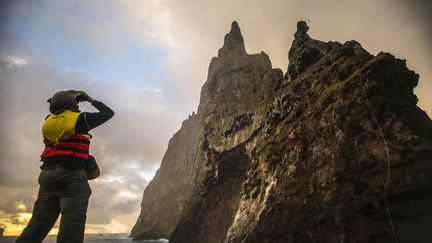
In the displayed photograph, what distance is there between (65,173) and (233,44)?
79891 mm

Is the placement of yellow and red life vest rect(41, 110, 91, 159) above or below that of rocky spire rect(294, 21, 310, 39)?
below

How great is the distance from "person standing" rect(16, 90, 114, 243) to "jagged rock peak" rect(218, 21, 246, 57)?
2923 inches

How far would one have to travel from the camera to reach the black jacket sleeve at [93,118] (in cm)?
409

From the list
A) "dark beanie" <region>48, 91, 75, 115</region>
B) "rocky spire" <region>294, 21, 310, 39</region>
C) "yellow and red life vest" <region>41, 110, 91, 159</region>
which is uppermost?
"rocky spire" <region>294, 21, 310, 39</region>

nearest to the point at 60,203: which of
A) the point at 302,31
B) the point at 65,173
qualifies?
the point at 65,173

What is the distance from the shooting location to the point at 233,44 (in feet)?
265

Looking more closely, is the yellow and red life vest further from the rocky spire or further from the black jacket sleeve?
the rocky spire

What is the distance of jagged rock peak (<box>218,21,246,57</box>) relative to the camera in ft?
255

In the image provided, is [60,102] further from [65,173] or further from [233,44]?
[233,44]

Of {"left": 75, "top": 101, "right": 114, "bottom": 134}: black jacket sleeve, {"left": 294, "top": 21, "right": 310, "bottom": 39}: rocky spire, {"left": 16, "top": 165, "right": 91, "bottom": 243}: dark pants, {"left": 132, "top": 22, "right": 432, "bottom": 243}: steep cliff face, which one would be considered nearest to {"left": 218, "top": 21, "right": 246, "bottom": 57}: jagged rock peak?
{"left": 294, "top": 21, "right": 310, "bottom": 39}: rocky spire

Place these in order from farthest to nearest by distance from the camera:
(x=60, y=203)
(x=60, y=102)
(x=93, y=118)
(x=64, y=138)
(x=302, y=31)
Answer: (x=302, y=31) → (x=60, y=102) → (x=93, y=118) → (x=64, y=138) → (x=60, y=203)

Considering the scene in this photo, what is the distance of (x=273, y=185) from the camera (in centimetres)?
2678

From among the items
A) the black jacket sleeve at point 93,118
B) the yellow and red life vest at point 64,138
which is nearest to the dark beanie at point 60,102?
the yellow and red life vest at point 64,138

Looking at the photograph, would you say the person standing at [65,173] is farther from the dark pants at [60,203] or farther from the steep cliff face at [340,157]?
the steep cliff face at [340,157]
